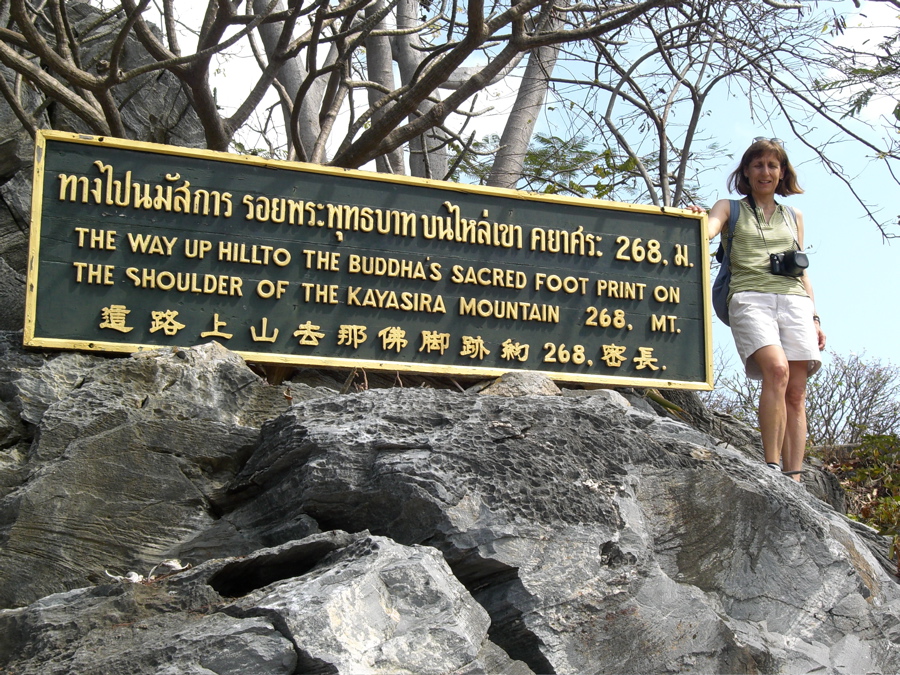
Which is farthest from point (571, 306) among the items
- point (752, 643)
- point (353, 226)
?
point (752, 643)

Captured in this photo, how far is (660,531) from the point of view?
400cm

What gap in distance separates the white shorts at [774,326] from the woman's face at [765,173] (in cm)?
74

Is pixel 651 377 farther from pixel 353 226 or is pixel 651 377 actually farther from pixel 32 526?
pixel 32 526

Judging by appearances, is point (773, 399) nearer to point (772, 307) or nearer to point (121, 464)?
point (772, 307)

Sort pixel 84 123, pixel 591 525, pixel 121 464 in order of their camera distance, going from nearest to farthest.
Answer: pixel 591 525 → pixel 121 464 → pixel 84 123

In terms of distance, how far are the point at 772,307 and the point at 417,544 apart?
3.18 metres

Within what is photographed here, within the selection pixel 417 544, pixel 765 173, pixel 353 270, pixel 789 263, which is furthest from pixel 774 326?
pixel 417 544

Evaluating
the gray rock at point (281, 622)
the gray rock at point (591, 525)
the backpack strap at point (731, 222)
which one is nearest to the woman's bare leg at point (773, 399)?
the backpack strap at point (731, 222)

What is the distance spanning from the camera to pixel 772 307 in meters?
5.88

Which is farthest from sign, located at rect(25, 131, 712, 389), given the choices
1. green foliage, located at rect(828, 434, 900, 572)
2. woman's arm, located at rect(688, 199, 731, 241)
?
green foliage, located at rect(828, 434, 900, 572)

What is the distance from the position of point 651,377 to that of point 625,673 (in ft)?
11.3

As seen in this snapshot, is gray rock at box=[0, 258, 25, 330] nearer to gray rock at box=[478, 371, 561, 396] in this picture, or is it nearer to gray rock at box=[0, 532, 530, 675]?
gray rock at box=[478, 371, 561, 396]

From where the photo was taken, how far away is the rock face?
302 cm

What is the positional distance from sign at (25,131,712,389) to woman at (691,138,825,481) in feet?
2.47
